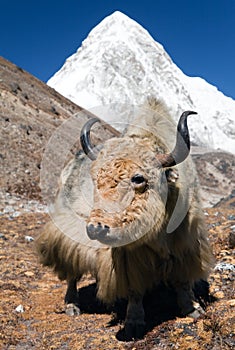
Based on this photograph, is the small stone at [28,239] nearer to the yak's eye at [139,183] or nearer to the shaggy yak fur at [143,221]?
the shaggy yak fur at [143,221]

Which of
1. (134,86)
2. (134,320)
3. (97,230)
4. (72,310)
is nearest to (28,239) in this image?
(72,310)

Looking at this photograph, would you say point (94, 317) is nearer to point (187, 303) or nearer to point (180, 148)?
point (187, 303)

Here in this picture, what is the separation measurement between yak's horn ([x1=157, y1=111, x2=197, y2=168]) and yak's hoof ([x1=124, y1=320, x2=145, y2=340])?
1.77 m

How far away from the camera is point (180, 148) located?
14.2 feet

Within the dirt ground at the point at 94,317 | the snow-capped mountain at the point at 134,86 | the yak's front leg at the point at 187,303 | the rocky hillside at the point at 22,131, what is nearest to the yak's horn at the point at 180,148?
the yak's front leg at the point at 187,303

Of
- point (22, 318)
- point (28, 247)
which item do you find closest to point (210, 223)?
point (28, 247)

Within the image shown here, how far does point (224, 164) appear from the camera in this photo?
7350cm

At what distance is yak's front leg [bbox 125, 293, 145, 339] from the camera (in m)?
4.41

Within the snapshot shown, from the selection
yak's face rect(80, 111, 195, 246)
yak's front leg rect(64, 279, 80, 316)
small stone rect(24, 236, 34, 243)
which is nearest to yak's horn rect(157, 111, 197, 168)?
yak's face rect(80, 111, 195, 246)

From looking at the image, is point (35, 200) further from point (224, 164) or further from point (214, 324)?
point (224, 164)

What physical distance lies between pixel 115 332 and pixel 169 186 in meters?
1.76

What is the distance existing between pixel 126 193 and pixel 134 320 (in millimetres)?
1504

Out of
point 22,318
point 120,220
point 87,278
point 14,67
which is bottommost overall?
point 22,318

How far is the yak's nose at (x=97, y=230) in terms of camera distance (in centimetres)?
357
